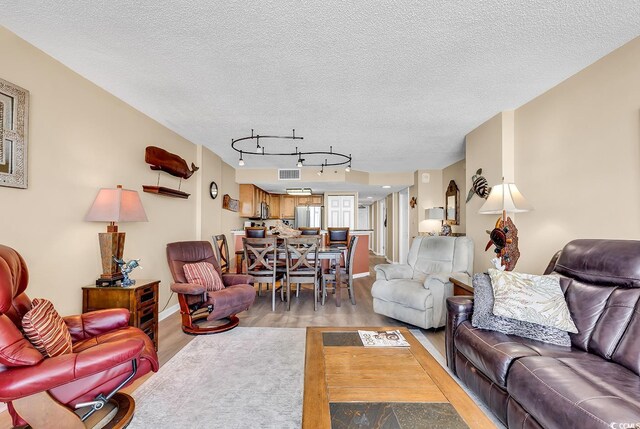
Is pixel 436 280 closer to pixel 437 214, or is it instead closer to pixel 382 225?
pixel 437 214

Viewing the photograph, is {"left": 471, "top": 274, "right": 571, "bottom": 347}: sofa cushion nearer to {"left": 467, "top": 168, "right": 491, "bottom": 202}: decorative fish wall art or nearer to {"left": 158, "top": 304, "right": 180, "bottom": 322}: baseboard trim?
{"left": 467, "top": 168, "right": 491, "bottom": 202}: decorative fish wall art

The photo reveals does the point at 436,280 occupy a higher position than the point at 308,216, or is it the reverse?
the point at 308,216

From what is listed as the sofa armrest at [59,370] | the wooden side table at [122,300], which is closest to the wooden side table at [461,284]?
the sofa armrest at [59,370]

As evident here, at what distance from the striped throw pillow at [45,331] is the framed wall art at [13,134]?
100cm

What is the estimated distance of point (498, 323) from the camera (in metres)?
2.04

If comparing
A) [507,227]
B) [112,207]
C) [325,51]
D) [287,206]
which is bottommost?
[507,227]

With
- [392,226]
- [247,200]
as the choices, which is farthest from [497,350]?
[392,226]

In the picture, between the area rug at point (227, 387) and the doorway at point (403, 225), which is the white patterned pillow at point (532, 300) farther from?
the doorway at point (403, 225)

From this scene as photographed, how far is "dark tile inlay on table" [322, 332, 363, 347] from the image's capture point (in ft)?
6.59

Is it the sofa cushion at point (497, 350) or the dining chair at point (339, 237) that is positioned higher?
the dining chair at point (339, 237)

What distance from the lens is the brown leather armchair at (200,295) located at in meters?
3.12

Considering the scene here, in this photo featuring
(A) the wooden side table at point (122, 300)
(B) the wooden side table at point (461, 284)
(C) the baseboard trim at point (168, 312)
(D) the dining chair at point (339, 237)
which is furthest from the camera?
(D) the dining chair at point (339, 237)

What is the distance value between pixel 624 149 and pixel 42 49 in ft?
13.9

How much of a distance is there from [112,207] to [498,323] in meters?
3.12
